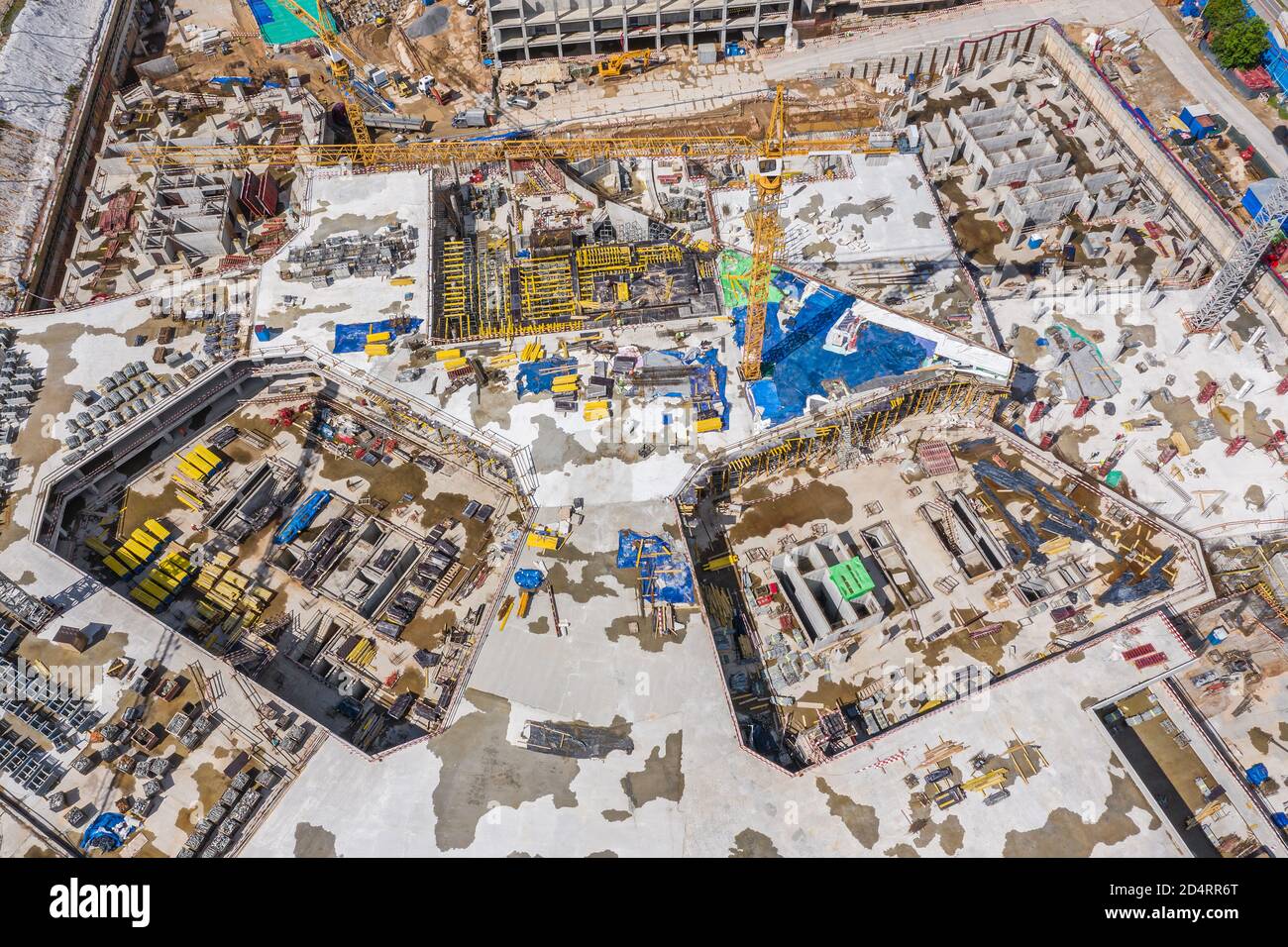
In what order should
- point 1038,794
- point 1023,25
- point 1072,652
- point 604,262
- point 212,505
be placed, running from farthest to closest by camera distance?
point 1023,25
point 604,262
point 212,505
point 1072,652
point 1038,794

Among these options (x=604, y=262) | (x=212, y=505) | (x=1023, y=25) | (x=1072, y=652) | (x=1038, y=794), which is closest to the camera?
(x=1038, y=794)

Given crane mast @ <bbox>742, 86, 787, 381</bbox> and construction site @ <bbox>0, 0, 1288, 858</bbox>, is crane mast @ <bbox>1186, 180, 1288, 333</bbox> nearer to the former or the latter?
construction site @ <bbox>0, 0, 1288, 858</bbox>

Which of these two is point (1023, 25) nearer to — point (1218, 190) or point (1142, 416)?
point (1218, 190)

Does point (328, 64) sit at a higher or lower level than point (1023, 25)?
higher

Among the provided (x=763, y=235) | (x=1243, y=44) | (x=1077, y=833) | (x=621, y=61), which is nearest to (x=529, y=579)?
(x=763, y=235)

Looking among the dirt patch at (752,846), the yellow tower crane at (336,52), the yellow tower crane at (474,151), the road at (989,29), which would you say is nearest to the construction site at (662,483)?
the dirt patch at (752,846)

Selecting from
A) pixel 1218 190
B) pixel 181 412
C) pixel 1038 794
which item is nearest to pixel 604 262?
pixel 181 412
